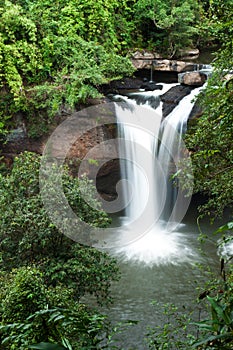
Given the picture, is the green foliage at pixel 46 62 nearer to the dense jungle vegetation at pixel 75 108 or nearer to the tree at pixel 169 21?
the dense jungle vegetation at pixel 75 108

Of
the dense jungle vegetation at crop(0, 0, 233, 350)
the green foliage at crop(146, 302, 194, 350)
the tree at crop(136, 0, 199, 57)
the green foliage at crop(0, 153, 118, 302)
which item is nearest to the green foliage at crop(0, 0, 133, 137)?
the dense jungle vegetation at crop(0, 0, 233, 350)

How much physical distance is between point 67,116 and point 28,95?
1312 mm

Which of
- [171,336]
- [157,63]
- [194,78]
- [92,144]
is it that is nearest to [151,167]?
[92,144]

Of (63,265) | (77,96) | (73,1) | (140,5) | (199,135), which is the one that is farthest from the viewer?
(140,5)

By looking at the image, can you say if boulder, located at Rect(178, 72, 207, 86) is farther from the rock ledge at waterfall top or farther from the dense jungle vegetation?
the dense jungle vegetation

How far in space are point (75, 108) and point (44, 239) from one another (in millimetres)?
6076

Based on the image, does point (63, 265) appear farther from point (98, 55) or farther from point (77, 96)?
point (98, 55)

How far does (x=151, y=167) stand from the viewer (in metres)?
11.2

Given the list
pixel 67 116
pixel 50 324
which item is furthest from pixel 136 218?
pixel 50 324

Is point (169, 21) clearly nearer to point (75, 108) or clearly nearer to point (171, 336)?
point (75, 108)

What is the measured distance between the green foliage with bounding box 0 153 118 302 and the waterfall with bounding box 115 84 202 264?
4.10 metres

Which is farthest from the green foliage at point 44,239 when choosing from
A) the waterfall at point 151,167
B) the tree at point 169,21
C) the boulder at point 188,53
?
the boulder at point 188,53

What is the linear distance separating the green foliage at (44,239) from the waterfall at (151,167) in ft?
13.5

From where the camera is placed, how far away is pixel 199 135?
5180 mm
